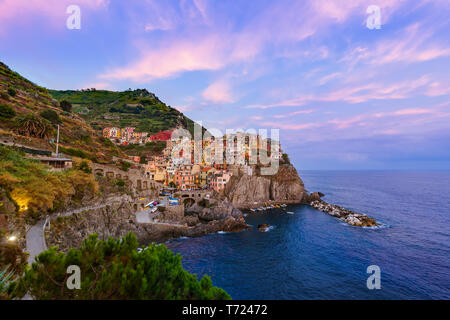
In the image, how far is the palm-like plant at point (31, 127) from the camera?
33.6 m

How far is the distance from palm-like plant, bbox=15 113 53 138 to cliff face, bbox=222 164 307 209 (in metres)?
42.9

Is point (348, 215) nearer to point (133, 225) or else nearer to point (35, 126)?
point (133, 225)

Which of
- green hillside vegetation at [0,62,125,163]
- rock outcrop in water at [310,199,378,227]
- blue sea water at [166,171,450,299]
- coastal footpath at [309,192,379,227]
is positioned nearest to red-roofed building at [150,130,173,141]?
green hillside vegetation at [0,62,125,163]

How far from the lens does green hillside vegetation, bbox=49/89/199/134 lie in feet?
349

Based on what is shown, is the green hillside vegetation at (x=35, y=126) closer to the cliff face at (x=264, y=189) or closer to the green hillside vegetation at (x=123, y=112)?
the cliff face at (x=264, y=189)

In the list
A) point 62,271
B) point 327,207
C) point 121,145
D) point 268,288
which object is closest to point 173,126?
point 121,145

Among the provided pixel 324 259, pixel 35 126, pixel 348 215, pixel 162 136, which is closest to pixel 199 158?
pixel 162 136

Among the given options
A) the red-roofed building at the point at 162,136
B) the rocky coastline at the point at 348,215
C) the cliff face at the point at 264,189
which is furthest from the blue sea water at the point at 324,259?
the red-roofed building at the point at 162,136

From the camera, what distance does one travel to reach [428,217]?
4922 cm

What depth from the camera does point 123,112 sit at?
126 m

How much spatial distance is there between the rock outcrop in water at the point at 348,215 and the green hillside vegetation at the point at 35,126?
189 ft

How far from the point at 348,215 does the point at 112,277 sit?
52.2 meters

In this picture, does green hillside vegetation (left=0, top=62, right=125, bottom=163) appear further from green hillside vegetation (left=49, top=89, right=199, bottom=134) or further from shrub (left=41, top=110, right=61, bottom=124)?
green hillside vegetation (left=49, top=89, right=199, bottom=134)
